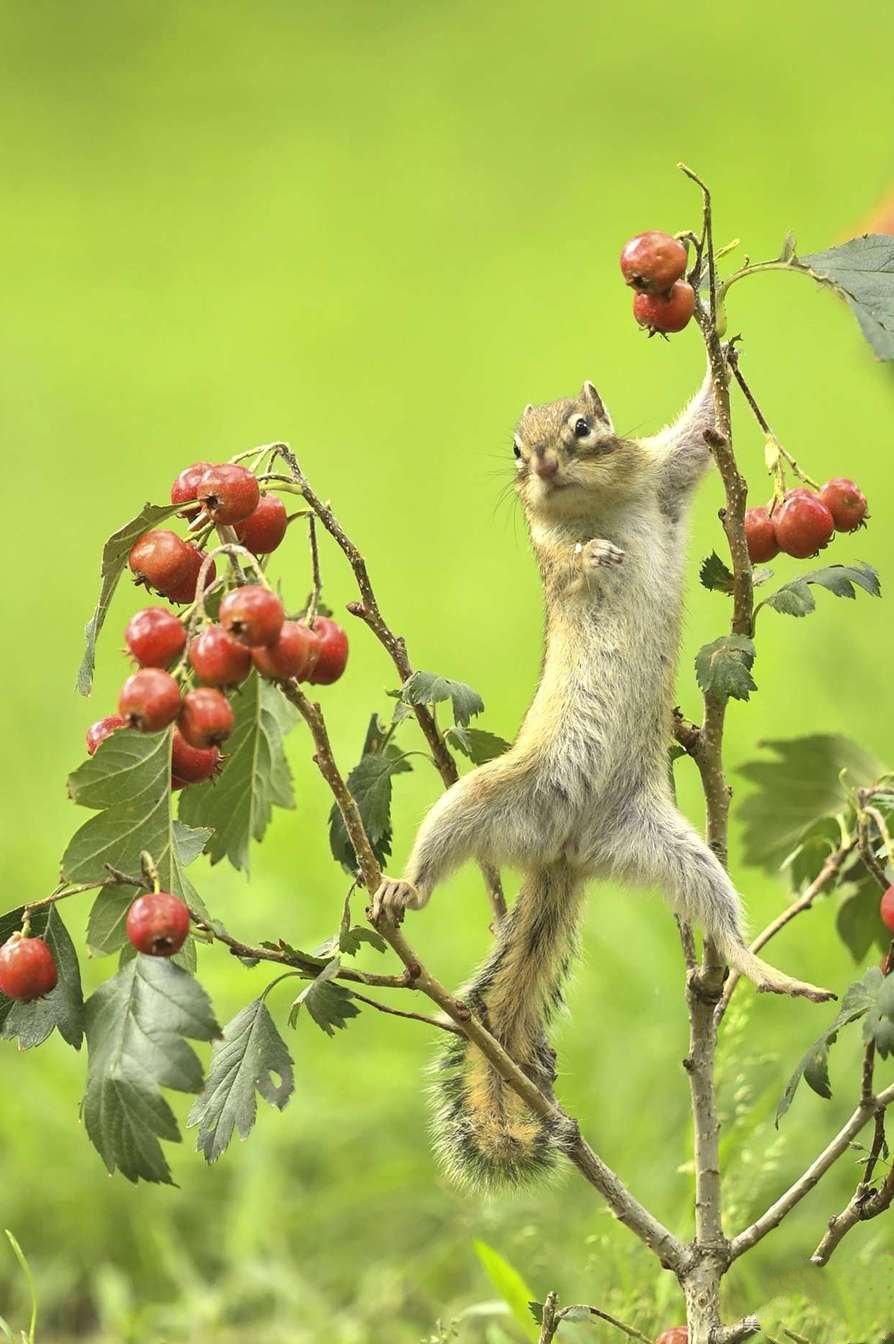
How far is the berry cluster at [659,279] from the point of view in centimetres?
123

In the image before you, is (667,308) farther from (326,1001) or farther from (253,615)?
(326,1001)

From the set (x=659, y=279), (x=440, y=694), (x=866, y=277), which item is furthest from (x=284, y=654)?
(x=866, y=277)

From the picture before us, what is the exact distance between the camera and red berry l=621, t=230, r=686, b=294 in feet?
4.04

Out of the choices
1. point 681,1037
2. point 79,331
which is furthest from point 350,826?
point 79,331

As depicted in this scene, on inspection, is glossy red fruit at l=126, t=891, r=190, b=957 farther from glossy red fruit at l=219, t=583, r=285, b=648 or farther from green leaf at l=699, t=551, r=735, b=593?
green leaf at l=699, t=551, r=735, b=593

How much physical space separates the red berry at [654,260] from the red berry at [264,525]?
0.30 m

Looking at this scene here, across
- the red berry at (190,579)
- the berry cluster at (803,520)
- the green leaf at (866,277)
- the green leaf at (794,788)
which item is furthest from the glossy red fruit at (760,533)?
the red berry at (190,579)

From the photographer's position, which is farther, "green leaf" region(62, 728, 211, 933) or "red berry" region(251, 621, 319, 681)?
"green leaf" region(62, 728, 211, 933)

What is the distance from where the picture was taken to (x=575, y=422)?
1.63 m

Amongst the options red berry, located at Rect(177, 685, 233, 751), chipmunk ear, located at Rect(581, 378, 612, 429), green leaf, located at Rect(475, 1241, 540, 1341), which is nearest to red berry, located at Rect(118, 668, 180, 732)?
red berry, located at Rect(177, 685, 233, 751)

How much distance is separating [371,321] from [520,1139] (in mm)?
4960

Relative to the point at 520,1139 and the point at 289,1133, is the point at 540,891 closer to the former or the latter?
the point at 520,1139

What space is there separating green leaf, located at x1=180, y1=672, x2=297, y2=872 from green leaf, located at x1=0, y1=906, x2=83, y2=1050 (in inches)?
6.1

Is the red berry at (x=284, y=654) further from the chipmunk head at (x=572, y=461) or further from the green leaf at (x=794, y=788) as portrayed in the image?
the green leaf at (x=794, y=788)
